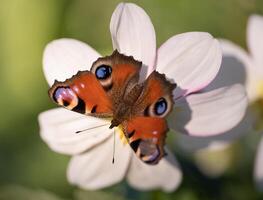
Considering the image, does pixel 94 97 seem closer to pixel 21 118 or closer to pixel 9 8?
pixel 21 118

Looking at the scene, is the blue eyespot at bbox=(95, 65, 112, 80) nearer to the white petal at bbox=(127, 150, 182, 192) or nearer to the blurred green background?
the white petal at bbox=(127, 150, 182, 192)

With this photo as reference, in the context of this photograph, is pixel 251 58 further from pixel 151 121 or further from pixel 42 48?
pixel 42 48

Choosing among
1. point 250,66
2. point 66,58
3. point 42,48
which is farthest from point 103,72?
point 42,48

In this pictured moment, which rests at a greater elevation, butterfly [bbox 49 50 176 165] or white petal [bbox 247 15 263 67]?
butterfly [bbox 49 50 176 165]

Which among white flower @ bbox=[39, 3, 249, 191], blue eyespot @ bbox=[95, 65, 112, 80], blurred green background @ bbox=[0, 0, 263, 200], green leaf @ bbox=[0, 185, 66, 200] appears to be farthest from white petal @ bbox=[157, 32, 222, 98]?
blurred green background @ bbox=[0, 0, 263, 200]

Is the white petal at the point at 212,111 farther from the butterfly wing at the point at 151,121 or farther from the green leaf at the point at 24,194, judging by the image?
the green leaf at the point at 24,194

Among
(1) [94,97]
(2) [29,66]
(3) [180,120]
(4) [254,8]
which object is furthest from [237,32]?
(1) [94,97]

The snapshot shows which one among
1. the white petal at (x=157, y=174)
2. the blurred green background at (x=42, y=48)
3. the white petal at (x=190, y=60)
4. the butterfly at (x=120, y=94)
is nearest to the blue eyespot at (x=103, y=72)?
the butterfly at (x=120, y=94)
